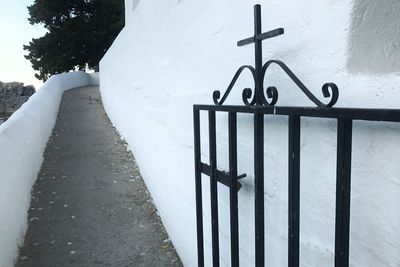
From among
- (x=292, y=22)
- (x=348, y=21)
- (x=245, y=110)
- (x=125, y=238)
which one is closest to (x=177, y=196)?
(x=125, y=238)

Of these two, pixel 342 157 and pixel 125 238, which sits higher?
pixel 342 157

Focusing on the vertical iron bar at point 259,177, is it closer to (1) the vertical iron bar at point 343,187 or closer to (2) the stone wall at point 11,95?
(1) the vertical iron bar at point 343,187

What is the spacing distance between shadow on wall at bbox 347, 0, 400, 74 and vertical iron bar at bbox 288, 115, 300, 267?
27 cm

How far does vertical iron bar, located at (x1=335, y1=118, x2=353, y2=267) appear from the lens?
1131 mm

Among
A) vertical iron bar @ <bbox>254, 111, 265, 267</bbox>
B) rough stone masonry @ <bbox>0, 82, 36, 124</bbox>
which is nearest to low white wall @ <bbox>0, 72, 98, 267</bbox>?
vertical iron bar @ <bbox>254, 111, 265, 267</bbox>

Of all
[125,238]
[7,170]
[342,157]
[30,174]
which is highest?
[342,157]

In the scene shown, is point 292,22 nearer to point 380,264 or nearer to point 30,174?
point 380,264

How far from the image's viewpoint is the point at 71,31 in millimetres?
24219

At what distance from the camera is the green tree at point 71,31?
24.1 m

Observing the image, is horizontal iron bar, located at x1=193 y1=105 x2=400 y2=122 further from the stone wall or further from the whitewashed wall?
the stone wall

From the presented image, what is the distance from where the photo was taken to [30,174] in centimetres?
485

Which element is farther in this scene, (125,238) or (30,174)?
(30,174)

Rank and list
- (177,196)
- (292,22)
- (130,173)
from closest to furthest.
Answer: (292,22) < (177,196) < (130,173)

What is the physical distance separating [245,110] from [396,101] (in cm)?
65
